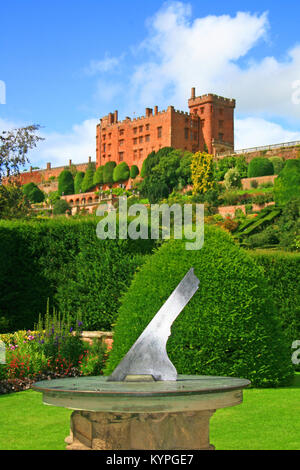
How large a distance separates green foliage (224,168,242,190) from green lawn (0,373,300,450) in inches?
1812

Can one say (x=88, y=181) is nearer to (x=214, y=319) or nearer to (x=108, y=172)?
(x=108, y=172)

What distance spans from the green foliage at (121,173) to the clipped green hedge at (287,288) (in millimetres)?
60222

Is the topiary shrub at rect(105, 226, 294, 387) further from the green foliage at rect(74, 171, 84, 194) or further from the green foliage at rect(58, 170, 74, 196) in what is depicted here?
the green foliage at rect(58, 170, 74, 196)

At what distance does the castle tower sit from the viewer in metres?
69.9

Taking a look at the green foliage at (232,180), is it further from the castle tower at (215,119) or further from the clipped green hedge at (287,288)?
the clipped green hedge at (287,288)

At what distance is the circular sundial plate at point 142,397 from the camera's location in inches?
143

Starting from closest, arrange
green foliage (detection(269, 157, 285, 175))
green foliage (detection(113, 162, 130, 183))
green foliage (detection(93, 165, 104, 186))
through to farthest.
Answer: green foliage (detection(269, 157, 285, 175)) < green foliage (detection(113, 162, 130, 183)) < green foliage (detection(93, 165, 104, 186))

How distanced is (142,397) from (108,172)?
7032cm

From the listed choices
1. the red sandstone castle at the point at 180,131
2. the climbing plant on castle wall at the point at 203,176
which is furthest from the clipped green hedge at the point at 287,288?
the red sandstone castle at the point at 180,131

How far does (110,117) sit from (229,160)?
25370 millimetres

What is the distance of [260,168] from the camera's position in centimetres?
5375

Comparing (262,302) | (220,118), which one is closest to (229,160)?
(220,118)

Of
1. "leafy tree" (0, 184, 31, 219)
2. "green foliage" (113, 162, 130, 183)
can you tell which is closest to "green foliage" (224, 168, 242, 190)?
"green foliage" (113, 162, 130, 183)

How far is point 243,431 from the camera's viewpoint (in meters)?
5.76
